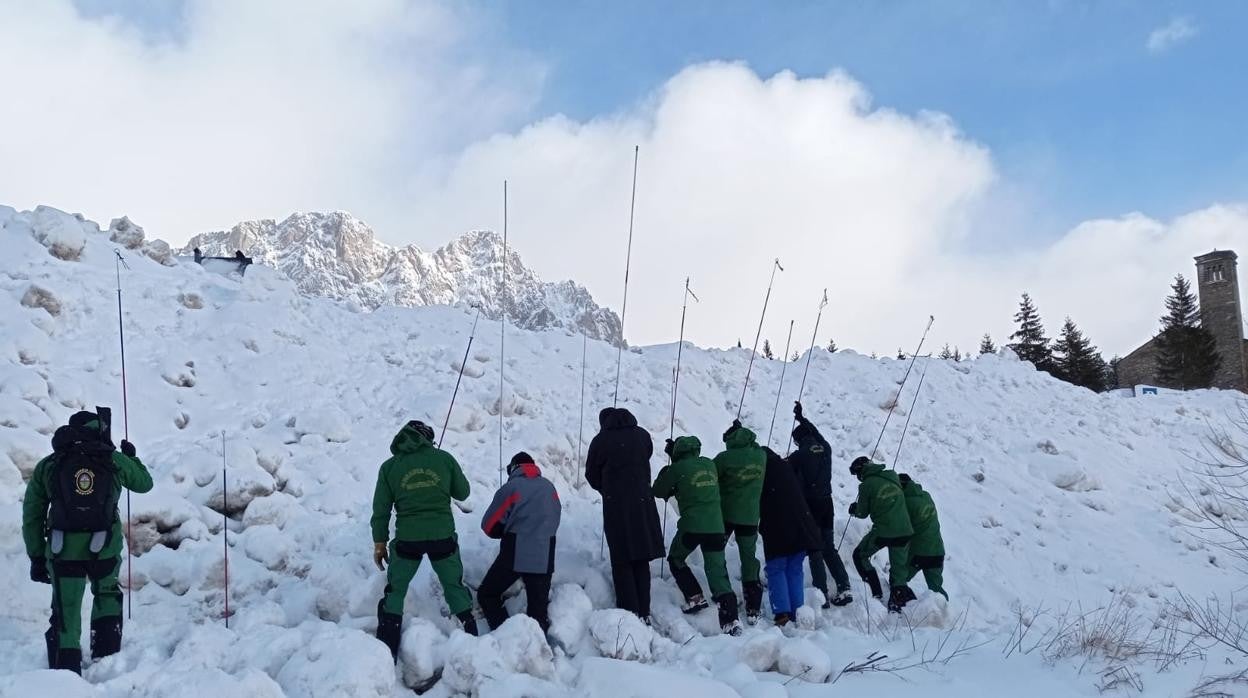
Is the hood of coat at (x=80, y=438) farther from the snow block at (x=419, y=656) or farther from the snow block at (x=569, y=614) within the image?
the snow block at (x=569, y=614)

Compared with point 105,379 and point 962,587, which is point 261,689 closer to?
point 105,379

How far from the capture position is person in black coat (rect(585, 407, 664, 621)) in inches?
284

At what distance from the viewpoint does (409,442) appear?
21.8 ft

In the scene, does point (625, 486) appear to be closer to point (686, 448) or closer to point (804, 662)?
point (686, 448)

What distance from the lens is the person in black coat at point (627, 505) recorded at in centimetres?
722

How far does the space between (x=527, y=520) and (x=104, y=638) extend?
10.4 feet

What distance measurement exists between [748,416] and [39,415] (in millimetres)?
11662

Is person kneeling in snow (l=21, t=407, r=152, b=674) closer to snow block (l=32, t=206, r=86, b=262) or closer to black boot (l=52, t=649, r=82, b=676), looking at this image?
black boot (l=52, t=649, r=82, b=676)

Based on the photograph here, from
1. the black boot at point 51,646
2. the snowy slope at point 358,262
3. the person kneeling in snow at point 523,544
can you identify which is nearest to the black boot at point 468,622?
the person kneeling in snow at point 523,544

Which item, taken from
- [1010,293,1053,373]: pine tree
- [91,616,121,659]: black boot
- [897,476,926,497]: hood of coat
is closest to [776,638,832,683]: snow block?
[897,476,926,497]: hood of coat

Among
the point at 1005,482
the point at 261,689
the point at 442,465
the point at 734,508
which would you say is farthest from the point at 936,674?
the point at 1005,482

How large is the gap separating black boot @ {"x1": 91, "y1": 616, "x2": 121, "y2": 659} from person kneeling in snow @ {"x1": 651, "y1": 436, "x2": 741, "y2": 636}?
463 cm

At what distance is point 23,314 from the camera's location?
10945 millimetres

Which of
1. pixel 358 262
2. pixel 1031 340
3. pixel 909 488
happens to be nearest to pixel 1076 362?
pixel 1031 340
